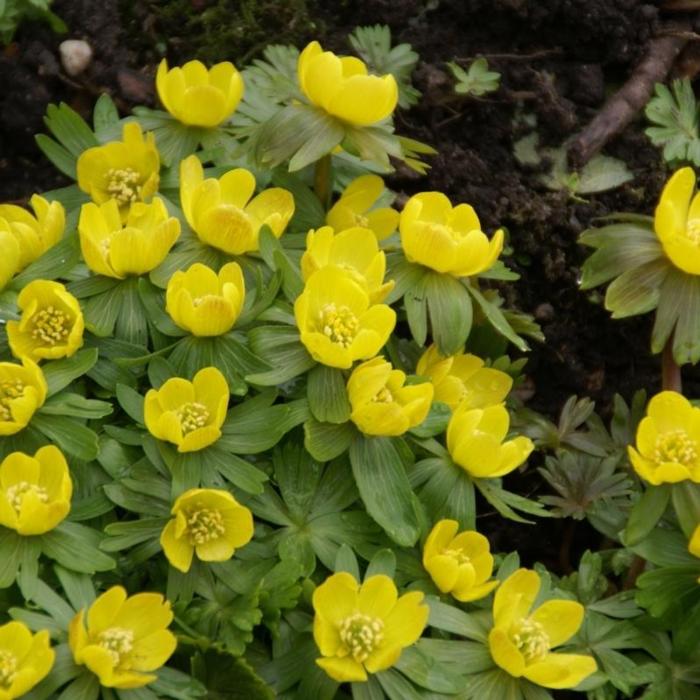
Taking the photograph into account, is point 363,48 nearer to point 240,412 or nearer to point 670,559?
point 240,412

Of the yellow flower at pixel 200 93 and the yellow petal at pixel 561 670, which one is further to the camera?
the yellow flower at pixel 200 93

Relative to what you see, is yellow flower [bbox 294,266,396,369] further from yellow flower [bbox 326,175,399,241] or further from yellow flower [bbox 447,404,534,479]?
yellow flower [bbox 326,175,399,241]

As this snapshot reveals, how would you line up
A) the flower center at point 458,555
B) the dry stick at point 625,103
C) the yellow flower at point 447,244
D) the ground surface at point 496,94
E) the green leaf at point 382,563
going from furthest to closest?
the dry stick at point 625,103
the ground surface at point 496,94
the yellow flower at point 447,244
the flower center at point 458,555
the green leaf at point 382,563

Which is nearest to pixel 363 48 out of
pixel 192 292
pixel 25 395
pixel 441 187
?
pixel 441 187

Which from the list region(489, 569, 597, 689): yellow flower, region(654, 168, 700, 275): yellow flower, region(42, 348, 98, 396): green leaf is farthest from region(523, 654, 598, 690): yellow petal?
region(42, 348, 98, 396): green leaf

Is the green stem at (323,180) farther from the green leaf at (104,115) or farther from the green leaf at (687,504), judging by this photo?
the green leaf at (687,504)

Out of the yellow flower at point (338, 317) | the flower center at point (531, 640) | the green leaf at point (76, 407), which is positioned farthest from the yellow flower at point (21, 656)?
the flower center at point (531, 640)

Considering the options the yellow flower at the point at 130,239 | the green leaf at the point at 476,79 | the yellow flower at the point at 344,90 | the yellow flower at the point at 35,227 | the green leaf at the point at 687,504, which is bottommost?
the green leaf at the point at 687,504

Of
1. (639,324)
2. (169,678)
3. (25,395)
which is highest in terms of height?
(25,395)
